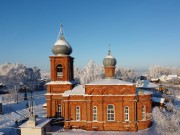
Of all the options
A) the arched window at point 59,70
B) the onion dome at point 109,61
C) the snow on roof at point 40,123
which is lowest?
the snow on roof at point 40,123

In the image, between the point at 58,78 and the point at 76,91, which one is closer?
the point at 76,91

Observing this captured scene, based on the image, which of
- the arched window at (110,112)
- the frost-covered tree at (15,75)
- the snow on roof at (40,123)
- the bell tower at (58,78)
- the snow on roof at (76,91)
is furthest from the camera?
the frost-covered tree at (15,75)

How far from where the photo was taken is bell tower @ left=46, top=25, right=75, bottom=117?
25656 mm

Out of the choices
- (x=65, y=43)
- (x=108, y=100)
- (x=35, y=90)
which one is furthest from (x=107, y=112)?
(x=35, y=90)

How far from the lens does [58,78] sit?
26031mm

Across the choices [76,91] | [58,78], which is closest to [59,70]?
[58,78]

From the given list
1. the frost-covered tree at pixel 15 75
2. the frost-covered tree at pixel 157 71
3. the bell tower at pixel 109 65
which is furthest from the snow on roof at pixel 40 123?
the frost-covered tree at pixel 157 71

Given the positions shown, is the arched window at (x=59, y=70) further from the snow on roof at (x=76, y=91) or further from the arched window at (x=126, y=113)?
the arched window at (x=126, y=113)

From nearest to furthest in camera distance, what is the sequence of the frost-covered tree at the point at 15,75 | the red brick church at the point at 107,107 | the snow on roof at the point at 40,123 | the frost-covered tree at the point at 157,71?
the snow on roof at the point at 40,123
the red brick church at the point at 107,107
the frost-covered tree at the point at 15,75
the frost-covered tree at the point at 157,71

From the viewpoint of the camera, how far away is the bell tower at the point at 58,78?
25656 millimetres

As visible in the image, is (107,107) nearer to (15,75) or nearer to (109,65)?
(109,65)

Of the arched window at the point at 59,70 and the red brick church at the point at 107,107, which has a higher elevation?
the arched window at the point at 59,70

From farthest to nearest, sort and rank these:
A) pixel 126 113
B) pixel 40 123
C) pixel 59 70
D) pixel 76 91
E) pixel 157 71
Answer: pixel 157 71 < pixel 59 70 < pixel 76 91 < pixel 126 113 < pixel 40 123

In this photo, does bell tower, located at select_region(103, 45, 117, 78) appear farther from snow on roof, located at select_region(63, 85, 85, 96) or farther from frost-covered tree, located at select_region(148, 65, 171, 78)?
frost-covered tree, located at select_region(148, 65, 171, 78)
